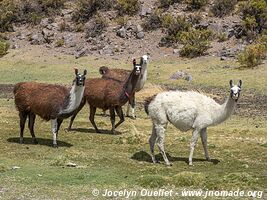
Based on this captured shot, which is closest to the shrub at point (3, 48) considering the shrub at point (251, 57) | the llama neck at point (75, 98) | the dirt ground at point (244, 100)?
the dirt ground at point (244, 100)

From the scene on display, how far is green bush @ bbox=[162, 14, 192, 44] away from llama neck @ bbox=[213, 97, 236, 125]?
1145 inches

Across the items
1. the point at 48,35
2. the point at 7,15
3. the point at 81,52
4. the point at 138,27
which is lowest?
the point at 81,52

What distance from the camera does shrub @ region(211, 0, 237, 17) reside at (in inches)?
1740

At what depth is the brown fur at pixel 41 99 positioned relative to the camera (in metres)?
14.2

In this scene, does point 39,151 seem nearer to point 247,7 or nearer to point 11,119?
point 11,119

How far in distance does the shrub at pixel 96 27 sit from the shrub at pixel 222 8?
9272mm

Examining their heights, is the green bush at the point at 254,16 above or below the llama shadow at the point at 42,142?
above

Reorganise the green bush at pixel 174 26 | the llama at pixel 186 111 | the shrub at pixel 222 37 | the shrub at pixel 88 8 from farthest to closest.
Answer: the shrub at pixel 88 8
the green bush at pixel 174 26
the shrub at pixel 222 37
the llama at pixel 186 111

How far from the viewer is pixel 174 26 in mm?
42594

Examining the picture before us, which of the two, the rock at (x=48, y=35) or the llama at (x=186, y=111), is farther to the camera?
the rock at (x=48, y=35)

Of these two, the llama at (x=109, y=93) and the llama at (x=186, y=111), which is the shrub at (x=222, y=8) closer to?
the llama at (x=109, y=93)

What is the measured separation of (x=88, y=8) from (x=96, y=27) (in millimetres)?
4662

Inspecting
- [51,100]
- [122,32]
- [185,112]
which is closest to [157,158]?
[185,112]

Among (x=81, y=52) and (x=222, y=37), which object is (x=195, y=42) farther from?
(x=81, y=52)
